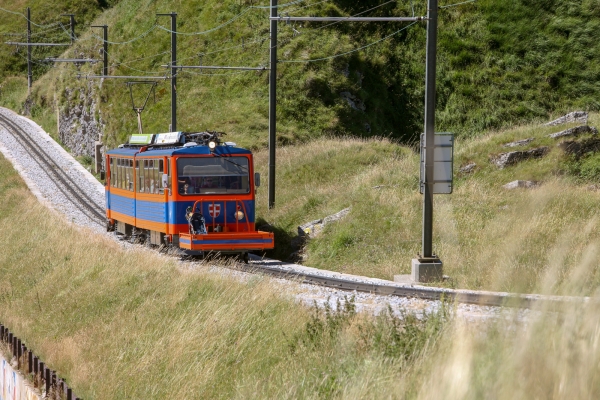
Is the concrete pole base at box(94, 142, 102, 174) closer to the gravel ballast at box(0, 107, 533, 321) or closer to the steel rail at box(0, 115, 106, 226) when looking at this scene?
the gravel ballast at box(0, 107, 533, 321)

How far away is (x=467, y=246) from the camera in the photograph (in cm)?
1823

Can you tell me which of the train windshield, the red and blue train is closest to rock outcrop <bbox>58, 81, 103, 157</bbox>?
the red and blue train

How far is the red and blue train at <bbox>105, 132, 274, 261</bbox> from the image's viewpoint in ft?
66.6

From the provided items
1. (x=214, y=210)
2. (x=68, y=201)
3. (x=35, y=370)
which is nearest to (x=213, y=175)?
(x=214, y=210)

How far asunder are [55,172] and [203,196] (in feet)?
89.4

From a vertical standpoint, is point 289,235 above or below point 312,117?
below

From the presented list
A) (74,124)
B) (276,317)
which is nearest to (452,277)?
(276,317)

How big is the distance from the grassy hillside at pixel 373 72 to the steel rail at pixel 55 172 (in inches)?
174

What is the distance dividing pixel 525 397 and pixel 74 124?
5554cm

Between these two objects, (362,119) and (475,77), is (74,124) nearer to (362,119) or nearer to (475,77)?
(362,119)

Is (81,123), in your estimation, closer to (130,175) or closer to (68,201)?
(68,201)

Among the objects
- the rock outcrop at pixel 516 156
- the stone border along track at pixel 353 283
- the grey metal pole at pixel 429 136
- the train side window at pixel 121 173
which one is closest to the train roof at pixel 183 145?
the train side window at pixel 121 173

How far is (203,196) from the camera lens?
68.9 feet

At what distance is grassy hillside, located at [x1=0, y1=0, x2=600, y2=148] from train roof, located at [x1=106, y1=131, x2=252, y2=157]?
657 inches
